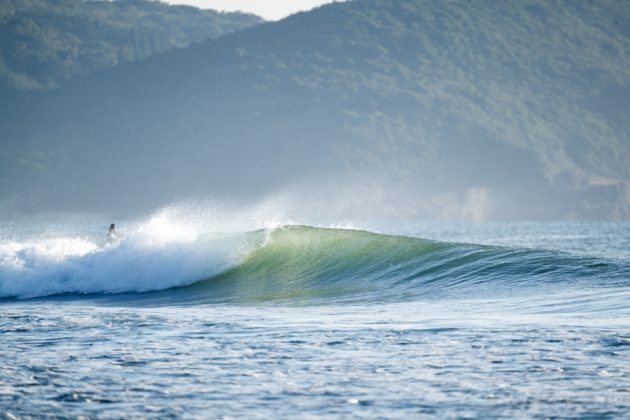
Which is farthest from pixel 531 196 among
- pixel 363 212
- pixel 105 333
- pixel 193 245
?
pixel 105 333

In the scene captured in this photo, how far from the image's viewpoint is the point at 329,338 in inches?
481

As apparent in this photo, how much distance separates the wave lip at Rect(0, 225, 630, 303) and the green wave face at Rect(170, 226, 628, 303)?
23 mm

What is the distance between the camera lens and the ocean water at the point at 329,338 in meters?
9.01

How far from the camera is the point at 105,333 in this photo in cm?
1300

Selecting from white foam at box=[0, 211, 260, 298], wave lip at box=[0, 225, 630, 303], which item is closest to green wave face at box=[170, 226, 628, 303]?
wave lip at box=[0, 225, 630, 303]

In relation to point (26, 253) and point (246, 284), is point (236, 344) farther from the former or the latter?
point (26, 253)

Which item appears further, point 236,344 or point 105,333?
point 105,333

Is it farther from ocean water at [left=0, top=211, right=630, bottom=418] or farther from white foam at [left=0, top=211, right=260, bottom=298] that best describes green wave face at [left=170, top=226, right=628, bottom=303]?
white foam at [left=0, top=211, right=260, bottom=298]

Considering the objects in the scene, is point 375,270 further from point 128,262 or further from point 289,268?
point 128,262

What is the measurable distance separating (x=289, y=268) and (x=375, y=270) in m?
2.39

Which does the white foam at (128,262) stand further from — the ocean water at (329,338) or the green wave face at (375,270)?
the green wave face at (375,270)

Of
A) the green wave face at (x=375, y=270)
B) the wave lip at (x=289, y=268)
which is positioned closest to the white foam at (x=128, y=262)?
the wave lip at (x=289, y=268)

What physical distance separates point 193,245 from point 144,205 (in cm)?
16007

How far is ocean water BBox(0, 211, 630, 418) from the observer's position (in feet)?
29.6
